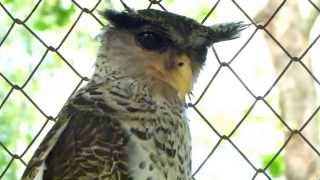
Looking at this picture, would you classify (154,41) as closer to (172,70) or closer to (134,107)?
(172,70)

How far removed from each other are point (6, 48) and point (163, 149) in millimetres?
2622

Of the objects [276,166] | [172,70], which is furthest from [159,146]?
[276,166]

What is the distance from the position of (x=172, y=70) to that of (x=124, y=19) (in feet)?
0.58

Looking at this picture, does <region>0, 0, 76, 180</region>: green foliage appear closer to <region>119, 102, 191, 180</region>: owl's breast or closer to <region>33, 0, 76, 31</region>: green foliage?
<region>33, 0, 76, 31</region>: green foliage

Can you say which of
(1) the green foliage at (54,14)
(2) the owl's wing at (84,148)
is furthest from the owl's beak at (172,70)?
(1) the green foliage at (54,14)

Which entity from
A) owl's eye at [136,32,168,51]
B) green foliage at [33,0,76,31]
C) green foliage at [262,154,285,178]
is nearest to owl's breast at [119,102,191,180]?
owl's eye at [136,32,168,51]

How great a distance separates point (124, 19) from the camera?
2.14 m

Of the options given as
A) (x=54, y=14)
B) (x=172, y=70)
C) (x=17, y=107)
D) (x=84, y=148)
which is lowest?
(x=84, y=148)

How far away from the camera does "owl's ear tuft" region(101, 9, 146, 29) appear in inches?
82.3

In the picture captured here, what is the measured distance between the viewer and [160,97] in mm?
2039

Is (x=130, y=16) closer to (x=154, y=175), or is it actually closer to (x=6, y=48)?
(x=154, y=175)

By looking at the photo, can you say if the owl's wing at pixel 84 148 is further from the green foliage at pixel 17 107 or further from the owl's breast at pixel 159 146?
the green foliage at pixel 17 107

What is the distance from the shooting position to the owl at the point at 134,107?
5.92 ft

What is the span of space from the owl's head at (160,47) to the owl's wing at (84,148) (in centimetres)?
18
